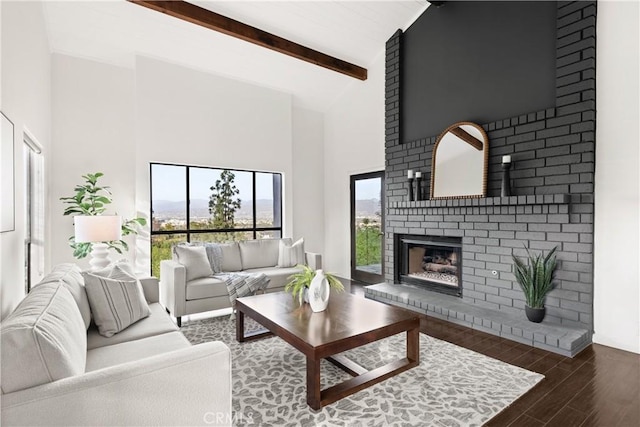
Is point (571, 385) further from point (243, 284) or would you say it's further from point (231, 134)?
point (231, 134)

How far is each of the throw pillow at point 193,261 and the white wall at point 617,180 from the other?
401cm

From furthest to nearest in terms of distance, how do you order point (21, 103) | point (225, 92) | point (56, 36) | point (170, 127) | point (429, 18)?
point (225, 92)
point (170, 127)
point (429, 18)
point (56, 36)
point (21, 103)

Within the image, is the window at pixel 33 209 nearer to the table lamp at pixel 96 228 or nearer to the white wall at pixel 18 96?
the white wall at pixel 18 96

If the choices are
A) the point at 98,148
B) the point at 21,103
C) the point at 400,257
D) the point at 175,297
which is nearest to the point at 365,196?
the point at 400,257

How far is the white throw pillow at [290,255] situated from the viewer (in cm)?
474

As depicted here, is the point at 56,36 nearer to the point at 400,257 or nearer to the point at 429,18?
the point at 429,18

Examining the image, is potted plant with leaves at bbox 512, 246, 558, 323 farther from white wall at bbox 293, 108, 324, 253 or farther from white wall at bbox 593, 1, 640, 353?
white wall at bbox 293, 108, 324, 253

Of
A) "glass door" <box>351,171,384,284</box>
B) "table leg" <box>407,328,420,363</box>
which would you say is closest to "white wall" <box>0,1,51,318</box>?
"table leg" <box>407,328,420,363</box>

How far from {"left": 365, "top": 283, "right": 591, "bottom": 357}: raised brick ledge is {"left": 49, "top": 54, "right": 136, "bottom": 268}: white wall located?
3830 mm

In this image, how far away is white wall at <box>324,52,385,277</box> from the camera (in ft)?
18.0

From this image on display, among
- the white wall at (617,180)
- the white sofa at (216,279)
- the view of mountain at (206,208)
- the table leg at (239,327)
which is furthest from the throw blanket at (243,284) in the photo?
the white wall at (617,180)

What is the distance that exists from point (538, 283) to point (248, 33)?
4.54 metres

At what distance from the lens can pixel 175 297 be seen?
11.5 feet

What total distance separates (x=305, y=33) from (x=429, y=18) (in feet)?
5.62
